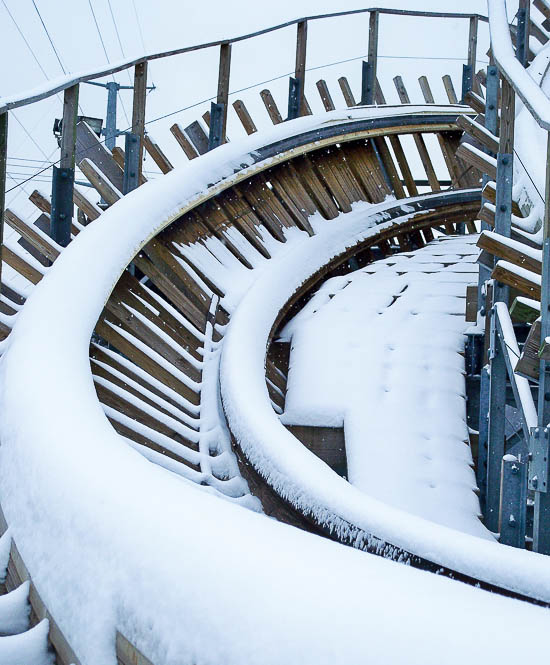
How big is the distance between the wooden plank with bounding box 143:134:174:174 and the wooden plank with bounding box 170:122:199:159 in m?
0.42

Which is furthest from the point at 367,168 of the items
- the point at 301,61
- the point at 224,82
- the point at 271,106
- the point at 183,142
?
the point at 183,142

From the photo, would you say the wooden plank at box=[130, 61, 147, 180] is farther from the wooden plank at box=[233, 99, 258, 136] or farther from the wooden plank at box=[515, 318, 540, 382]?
the wooden plank at box=[515, 318, 540, 382]

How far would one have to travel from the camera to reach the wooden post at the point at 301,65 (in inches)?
301

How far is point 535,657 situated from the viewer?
0.92 meters

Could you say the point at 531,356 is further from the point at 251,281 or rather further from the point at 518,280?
the point at 251,281

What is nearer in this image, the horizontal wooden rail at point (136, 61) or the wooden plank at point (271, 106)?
the horizontal wooden rail at point (136, 61)

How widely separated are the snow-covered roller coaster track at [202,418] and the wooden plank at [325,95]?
748mm

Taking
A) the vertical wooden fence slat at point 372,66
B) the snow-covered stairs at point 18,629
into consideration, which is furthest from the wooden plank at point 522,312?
the vertical wooden fence slat at point 372,66

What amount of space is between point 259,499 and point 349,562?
7.63 ft

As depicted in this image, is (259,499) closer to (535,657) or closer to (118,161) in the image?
(535,657)

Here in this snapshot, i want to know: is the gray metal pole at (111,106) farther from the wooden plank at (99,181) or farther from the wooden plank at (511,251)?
the wooden plank at (511,251)

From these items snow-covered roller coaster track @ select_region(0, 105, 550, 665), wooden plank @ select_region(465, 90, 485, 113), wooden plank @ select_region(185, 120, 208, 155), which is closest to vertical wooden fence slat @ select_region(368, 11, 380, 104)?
snow-covered roller coaster track @ select_region(0, 105, 550, 665)

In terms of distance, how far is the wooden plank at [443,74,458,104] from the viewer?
10484mm

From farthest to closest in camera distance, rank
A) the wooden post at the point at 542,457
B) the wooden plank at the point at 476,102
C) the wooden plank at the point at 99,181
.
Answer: the wooden plank at the point at 476,102, the wooden plank at the point at 99,181, the wooden post at the point at 542,457
